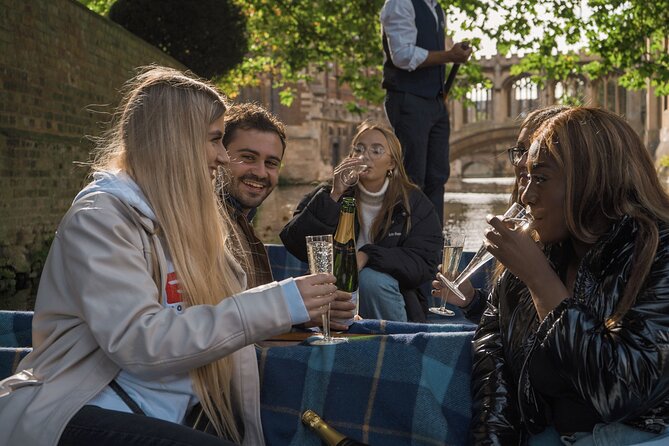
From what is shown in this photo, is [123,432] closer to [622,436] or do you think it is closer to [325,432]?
[325,432]

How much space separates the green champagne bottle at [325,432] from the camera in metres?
2.12

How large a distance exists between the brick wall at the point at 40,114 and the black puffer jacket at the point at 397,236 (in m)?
2.74

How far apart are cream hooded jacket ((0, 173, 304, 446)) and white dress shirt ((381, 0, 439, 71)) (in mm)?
3834

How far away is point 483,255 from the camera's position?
100.0 inches

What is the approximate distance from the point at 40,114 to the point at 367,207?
14.6ft

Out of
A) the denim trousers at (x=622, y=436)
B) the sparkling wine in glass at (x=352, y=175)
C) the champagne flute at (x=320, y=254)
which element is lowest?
the denim trousers at (x=622, y=436)

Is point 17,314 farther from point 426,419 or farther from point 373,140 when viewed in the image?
point 373,140

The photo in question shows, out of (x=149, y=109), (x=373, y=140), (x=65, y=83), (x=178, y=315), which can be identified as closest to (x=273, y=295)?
(x=178, y=315)

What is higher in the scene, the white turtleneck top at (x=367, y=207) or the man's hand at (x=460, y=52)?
the man's hand at (x=460, y=52)

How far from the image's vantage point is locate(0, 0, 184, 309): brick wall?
23.2 feet

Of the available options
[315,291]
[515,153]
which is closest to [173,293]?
[315,291]

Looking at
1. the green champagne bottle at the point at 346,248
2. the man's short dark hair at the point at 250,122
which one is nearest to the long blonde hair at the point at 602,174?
the green champagne bottle at the point at 346,248

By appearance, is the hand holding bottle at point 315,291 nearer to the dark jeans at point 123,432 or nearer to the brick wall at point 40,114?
the dark jeans at point 123,432

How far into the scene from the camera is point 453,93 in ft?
46.5
